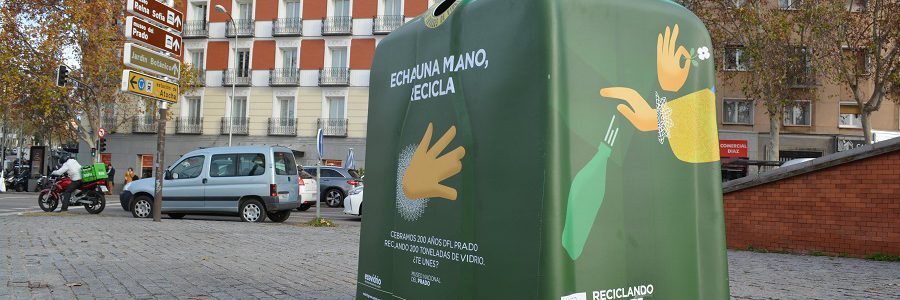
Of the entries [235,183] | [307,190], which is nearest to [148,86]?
[235,183]

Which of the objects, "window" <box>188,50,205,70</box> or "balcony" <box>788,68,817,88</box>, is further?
"window" <box>188,50,205,70</box>

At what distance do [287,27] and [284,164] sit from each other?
24762 millimetres

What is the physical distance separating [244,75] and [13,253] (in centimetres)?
3256

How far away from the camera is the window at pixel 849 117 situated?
1305 inches

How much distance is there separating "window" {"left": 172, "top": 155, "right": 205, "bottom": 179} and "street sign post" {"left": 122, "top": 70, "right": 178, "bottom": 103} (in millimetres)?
1545

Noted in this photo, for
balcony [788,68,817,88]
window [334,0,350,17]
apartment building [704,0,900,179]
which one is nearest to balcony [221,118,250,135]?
window [334,0,350,17]

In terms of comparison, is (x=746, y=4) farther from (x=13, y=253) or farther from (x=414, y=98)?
(x=414, y=98)

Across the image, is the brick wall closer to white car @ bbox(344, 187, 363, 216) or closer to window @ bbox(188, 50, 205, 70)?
white car @ bbox(344, 187, 363, 216)

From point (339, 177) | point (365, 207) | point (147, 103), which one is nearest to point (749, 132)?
point (339, 177)

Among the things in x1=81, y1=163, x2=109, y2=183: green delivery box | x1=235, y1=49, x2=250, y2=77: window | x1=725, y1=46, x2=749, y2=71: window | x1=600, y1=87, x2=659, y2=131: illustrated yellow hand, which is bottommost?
x1=81, y1=163, x2=109, y2=183: green delivery box

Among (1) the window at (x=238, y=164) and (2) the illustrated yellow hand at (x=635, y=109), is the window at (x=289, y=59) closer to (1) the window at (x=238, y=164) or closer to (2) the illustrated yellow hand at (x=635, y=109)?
(1) the window at (x=238, y=164)

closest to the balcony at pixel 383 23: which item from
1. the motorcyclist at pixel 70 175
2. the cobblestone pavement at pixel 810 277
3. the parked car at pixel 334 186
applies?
the parked car at pixel 334 186

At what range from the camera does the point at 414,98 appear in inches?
99.7

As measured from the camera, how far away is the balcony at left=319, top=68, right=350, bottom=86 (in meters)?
37.9
